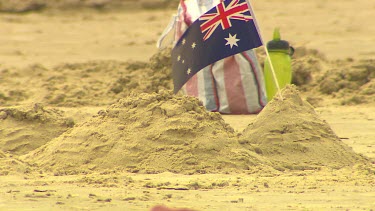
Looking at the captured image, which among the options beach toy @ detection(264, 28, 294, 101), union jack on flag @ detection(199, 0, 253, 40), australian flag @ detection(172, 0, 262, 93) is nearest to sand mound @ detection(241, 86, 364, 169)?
australian flag @ detection(172, 0, 262, 93)

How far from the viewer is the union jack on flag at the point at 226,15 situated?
5.79 metres

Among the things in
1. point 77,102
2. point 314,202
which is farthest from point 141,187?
point 77,102

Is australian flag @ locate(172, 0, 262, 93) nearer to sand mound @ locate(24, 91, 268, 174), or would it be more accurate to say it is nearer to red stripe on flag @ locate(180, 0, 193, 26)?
sand mound @ locate(24, 91, 268, 174)

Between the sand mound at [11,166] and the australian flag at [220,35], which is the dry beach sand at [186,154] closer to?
the sand mound at [11,166]

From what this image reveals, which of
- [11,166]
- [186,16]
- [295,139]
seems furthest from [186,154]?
[186,16]

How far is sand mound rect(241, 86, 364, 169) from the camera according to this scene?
5.10 metres

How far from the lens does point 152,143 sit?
16.4ft

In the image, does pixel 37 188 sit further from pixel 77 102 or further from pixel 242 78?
pixel 77 102

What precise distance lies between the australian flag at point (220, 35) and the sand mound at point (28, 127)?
0.81m

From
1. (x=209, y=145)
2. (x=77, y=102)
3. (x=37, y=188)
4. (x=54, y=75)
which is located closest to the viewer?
(x=37, y=188)

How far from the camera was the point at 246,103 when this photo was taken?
7492 millimetres

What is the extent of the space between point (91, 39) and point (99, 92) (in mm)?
2528

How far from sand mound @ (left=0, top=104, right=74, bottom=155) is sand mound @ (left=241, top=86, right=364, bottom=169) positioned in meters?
1.21

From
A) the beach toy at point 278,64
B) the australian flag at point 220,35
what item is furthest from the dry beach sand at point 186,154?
the australian flag at point 220,35
